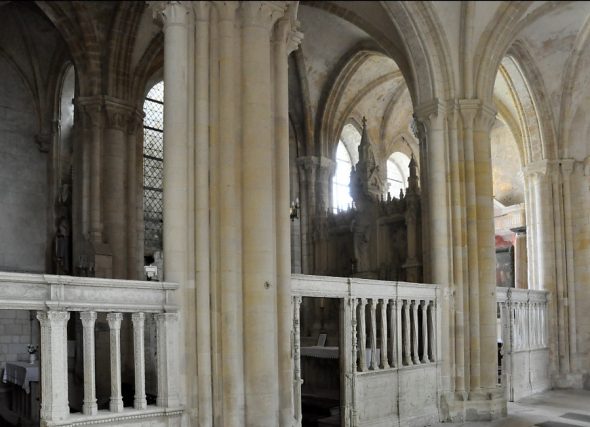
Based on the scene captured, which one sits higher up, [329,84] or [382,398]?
[329,84]

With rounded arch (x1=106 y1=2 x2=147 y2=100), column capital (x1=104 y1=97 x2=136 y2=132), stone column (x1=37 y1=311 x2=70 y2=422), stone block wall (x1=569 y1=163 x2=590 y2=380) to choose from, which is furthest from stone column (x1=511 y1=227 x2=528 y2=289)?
stone column (x1=37 y1=311 x2=70 y2=422)

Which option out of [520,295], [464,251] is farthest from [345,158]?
[464,251]

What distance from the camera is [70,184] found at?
18641mm

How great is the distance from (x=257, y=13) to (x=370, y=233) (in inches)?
336

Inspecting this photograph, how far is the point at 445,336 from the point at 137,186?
327 inches

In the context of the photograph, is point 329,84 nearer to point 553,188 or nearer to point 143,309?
point 553,188

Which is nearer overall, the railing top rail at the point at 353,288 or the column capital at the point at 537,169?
the railing top rail at the point at 353,288

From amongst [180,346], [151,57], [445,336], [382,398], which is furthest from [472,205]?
[151,57]

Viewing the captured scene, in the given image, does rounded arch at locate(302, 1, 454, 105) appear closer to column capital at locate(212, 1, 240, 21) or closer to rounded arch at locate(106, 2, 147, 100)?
column capital at locate(212, 1, 240, 21)

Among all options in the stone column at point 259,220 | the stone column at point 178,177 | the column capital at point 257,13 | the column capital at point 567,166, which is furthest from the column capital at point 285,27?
the column capital at point 567,166

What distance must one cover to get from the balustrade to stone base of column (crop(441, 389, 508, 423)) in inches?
250

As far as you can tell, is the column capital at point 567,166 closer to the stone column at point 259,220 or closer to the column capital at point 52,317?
the stone column at point 259,220

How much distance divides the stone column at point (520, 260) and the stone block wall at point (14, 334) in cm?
1525

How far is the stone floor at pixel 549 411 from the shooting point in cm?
1264
